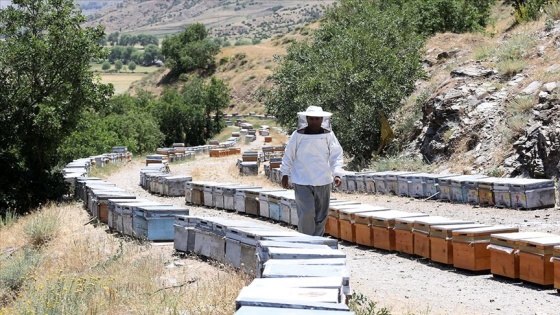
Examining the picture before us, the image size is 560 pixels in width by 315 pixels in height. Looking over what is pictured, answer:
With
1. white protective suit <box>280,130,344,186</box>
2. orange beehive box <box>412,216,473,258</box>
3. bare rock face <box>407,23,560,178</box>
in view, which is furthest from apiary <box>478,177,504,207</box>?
white protective suit <box>280,130,344,186</box>

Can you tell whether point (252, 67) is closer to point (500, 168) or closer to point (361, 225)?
point (500, 168)

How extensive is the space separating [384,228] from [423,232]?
3.84ft

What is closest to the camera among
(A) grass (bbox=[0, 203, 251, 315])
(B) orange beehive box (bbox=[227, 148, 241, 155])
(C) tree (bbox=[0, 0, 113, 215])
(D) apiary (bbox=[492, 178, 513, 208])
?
(A) grass (bbox=[0, 203, 251, 315])

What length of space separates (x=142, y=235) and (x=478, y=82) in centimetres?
1697

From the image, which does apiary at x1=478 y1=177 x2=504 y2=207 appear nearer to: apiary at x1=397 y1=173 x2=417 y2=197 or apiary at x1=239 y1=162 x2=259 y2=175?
apiary at x1=397 y1=173 x2=417 y2=197

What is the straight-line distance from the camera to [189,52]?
4592 inches

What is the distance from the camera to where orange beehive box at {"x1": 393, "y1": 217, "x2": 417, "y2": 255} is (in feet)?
47.7

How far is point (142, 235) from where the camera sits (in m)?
17.1

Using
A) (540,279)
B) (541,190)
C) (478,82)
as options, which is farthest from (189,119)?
(540,279)

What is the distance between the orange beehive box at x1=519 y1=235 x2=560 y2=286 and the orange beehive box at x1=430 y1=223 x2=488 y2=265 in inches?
58.1

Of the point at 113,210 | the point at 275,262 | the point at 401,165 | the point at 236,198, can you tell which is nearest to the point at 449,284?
the point at 275,262

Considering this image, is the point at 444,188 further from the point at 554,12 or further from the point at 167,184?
the point at 554,12

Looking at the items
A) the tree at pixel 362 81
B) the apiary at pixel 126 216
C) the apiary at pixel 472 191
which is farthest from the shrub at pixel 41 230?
the tree at pixel 362 81

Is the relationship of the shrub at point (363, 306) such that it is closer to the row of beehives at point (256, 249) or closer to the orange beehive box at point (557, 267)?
the row of beehives at point (256, 249)
